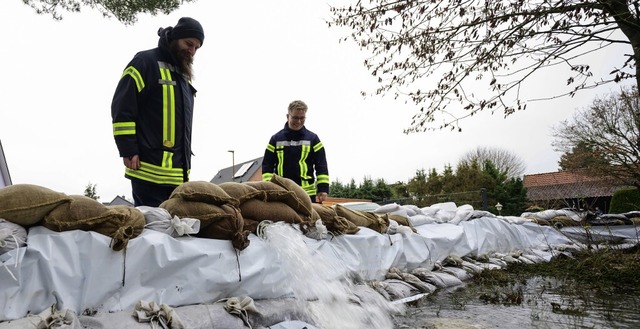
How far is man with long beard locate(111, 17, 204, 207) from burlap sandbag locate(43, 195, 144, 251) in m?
0.63

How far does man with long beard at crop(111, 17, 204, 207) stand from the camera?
8.04 feet

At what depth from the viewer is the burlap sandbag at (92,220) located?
5.66ft

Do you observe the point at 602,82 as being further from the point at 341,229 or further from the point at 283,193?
the point at 283,193

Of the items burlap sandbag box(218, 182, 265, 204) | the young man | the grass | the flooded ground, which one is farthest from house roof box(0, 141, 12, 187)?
the grass

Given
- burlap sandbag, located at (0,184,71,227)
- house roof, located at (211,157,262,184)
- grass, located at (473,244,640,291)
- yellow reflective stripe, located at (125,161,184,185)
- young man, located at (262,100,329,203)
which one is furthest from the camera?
house roof, located at (211,157,262,184)

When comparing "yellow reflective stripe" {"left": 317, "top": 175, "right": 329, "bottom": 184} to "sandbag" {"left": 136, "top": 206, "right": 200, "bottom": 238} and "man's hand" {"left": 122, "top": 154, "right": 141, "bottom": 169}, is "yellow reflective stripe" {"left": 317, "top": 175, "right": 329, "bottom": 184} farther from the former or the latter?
"sandbag" {"left": 136, "top": 206, "right": 200, "bottom": 238}

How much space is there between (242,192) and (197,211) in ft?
1.10

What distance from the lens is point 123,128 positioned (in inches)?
95.0

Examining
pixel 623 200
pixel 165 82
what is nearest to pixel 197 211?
pixel 165 82

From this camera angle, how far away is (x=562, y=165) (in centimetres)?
1777

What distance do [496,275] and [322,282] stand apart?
1.83 meters

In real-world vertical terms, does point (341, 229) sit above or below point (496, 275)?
above

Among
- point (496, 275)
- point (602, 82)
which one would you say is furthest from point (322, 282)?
point (602, 82)

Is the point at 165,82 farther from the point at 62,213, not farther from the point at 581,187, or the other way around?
the point at 581,187
